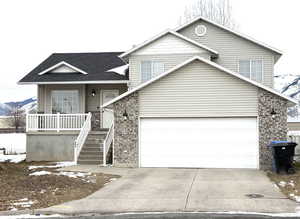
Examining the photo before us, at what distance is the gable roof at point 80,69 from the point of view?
864 inches

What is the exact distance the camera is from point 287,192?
1127 cm

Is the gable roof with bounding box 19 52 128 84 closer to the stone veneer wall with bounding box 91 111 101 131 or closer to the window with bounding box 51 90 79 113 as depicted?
the window with bounding box 51 90 79 113

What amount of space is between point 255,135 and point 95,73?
974 centimetres

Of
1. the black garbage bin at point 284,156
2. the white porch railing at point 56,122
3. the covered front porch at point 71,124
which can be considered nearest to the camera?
the black garbage bin at point 284,156

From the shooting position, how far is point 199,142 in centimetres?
1739

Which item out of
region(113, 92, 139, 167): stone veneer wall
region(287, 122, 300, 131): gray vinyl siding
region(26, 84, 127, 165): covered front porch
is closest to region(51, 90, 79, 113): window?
region(26, 84, 127, 165): covered front porch

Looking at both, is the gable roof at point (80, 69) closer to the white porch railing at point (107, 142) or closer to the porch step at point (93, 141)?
the porch step at point (93, 141)

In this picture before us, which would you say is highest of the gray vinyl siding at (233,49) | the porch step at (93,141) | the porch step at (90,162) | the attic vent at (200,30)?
the attic vent at (200,30)

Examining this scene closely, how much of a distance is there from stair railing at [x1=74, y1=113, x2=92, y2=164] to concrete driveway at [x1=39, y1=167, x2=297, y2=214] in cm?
438

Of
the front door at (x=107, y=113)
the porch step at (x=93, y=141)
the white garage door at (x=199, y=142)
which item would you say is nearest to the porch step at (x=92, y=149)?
the porch step at (x=93, y=141)

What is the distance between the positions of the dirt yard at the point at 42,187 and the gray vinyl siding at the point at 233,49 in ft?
34.5

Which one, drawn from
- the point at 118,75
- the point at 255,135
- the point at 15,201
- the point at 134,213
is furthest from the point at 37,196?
the point at 118,75

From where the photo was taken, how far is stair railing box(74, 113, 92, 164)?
62.9 ft

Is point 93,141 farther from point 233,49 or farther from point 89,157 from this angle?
point 233,49
